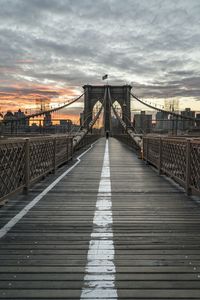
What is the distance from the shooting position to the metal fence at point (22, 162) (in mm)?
5789

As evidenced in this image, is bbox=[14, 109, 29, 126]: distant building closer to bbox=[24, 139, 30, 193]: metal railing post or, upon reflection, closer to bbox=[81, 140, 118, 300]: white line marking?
bbox=[24, 139, 30, 193]: metal railing post

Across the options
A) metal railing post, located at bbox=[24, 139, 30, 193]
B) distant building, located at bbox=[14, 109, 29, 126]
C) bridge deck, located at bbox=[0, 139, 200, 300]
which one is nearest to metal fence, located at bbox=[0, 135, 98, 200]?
metal railing post, located at bbox=[24, 139, 30, 193]

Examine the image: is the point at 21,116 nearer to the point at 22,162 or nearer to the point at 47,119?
the point at 47,119

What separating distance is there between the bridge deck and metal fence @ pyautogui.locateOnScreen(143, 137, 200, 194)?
1.46 feet

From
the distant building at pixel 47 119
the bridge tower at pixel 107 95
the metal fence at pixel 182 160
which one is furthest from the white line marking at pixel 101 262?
the bridge tower at pixel 107 95

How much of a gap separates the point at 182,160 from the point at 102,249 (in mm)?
4497

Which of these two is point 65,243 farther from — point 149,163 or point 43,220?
point 149,163

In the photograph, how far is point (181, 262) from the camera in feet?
11.5

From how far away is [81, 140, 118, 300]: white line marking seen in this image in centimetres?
288

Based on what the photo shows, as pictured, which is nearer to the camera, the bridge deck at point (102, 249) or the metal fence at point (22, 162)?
the bridge deck at point (102, 249)

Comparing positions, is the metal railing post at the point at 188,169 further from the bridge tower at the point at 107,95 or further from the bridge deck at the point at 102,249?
the bridge tower at the point at 107,95

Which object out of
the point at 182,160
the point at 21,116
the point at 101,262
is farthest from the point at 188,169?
the point at 21,116

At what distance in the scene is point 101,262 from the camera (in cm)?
351

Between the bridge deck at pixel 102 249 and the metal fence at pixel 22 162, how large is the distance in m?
0.40
